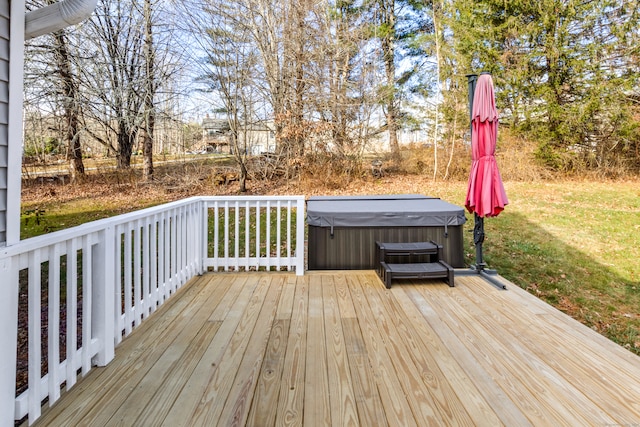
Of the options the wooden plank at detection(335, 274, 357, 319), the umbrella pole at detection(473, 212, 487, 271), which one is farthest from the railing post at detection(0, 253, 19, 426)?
the umbrella pole at detection(473, 212, 487, 271)

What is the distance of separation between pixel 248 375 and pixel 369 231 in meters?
2.30

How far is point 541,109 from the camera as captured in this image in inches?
426

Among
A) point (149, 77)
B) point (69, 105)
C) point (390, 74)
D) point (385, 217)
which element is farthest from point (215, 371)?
point (390, 74)

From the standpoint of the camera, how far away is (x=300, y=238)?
3783 mm

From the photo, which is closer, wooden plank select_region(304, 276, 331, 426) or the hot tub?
wooden plank select_region(304, 276, 331, 426)

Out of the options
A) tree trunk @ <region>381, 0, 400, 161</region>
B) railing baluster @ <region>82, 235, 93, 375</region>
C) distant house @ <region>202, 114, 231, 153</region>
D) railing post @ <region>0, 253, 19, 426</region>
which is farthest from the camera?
tree trunk @ <region>381, 0, 400, 161</region>

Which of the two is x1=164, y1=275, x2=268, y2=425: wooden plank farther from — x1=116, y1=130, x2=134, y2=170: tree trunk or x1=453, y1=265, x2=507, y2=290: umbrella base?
x1=116, y1=130, x2=134, y2=170: tree trunk

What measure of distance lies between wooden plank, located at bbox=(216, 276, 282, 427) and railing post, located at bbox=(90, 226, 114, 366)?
77 cm

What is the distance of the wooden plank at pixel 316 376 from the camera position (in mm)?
1608

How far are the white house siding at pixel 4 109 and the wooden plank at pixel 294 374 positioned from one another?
142cm

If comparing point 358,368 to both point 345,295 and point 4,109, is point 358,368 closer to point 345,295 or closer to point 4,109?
point 345,295

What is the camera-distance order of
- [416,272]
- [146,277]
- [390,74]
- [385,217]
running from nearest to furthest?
1. [146,277]
2. [416,272]
3. [385,217]
4. [390,74]

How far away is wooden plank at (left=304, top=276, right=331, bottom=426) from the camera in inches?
63.3

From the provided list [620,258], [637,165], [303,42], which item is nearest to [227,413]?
[620,258]
